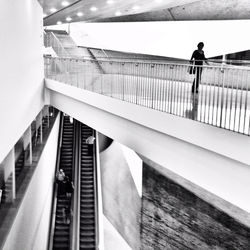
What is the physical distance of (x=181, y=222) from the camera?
14438mm

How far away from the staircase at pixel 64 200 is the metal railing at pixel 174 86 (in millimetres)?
5668

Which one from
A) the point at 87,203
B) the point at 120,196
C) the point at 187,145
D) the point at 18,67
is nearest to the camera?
the point at 187,145

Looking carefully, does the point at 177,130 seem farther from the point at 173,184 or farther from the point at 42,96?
the point at 42,96

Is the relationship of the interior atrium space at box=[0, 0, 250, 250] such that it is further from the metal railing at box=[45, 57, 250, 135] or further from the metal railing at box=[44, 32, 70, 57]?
the metal railing at box=[44, 32, 70, 57]

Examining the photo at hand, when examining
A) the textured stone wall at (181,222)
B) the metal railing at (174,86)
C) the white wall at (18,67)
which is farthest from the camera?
the textured stone wall at (181,222)

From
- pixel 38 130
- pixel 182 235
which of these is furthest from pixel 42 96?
pixel 182 235

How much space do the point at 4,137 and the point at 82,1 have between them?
7.95m

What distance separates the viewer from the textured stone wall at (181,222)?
12.3 m

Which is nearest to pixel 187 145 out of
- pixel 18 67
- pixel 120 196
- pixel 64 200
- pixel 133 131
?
pixel 133 131

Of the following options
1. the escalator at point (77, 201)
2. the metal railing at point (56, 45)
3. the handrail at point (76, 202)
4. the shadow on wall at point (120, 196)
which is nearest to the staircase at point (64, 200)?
the escalator at point (77, 201)

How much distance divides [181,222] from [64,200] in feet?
19.9

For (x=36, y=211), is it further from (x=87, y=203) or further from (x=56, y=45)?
(x=56, y=45)

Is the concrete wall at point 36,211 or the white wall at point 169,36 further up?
the white wall at point 169,36

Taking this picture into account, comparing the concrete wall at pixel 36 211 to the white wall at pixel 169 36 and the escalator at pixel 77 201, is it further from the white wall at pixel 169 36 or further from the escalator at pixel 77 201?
the white wall at pixel 169 36
